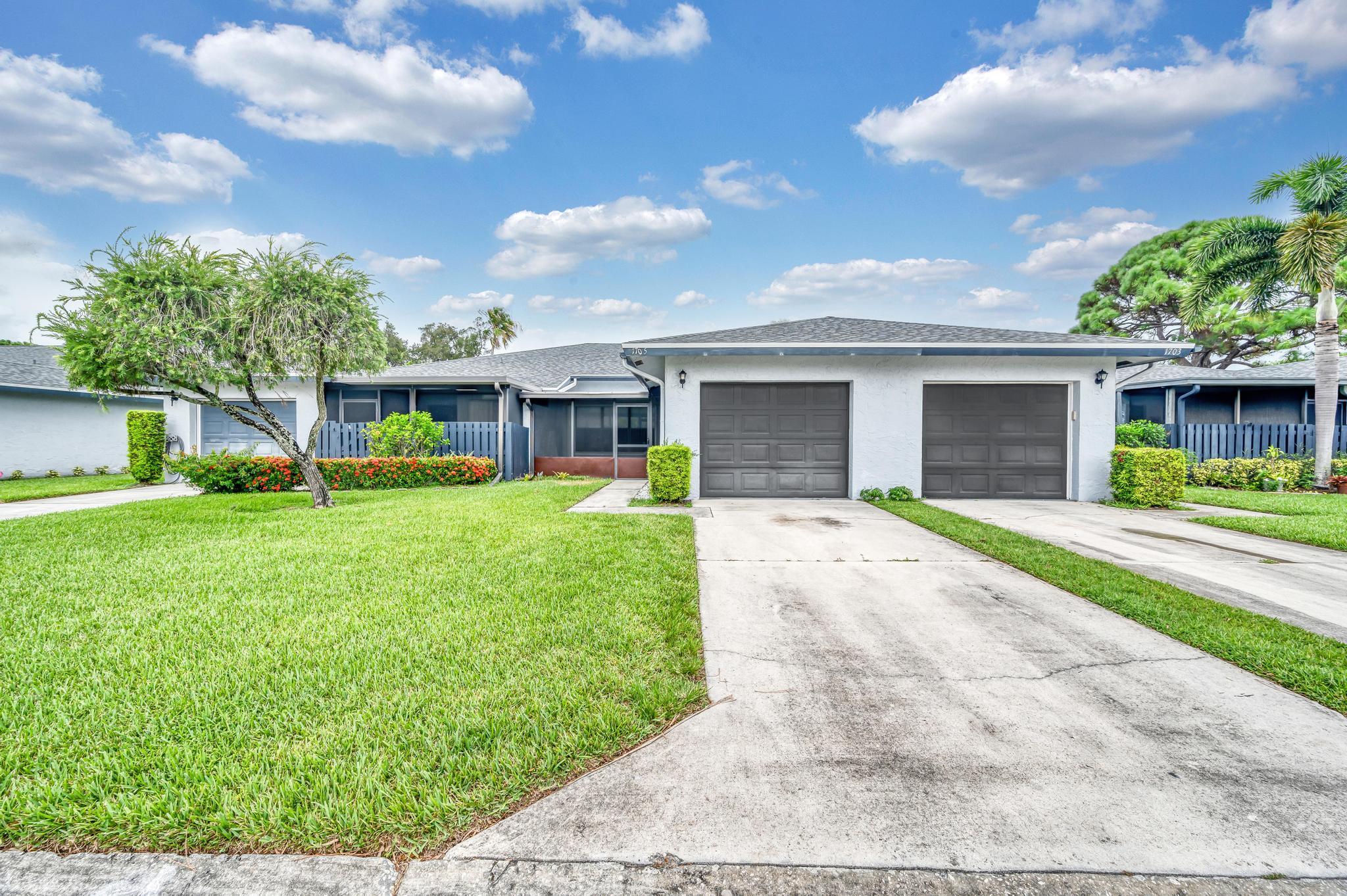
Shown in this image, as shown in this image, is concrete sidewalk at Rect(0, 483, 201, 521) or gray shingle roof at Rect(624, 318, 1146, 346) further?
gray shingle roof at Rect(624, 318, 1146, 346)

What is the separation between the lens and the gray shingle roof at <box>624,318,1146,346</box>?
29.5 feet

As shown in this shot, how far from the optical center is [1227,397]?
1552 cm

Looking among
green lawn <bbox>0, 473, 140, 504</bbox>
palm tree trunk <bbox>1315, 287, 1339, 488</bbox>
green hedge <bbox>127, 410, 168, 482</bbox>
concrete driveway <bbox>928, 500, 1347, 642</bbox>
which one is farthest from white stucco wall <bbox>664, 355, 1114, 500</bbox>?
green hedge <bbox>127, 410, 168, 482</bbox>

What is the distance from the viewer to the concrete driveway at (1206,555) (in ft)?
12.6

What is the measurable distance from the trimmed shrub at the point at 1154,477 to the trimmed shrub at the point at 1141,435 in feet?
7.15

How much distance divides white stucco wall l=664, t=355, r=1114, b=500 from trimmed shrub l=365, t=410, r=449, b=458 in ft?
19.3

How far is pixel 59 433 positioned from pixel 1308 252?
98.0 feet

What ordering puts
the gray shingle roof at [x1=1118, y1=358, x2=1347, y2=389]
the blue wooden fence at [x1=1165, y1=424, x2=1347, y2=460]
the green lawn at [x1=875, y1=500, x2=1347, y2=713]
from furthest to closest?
1. the gray shingle roof at [x1=1118, y1=358, x2=1347, y2=389]
2. the blue wooden fence at [x1=1165, y1=424, x2=1347, y2=460]
3. the green lawn at [x1=875, y1=500, x2=1347, y2=713]

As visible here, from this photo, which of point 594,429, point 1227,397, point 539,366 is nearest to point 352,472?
point 594,429

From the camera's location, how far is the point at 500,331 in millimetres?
32219

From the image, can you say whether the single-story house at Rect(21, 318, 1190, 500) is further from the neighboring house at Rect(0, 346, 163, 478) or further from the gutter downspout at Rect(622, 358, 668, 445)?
the neighboring house at Rect(0, 346, 163, 478)

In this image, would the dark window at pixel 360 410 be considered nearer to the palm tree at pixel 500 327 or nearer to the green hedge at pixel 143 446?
the green hedge at pixel 143 446

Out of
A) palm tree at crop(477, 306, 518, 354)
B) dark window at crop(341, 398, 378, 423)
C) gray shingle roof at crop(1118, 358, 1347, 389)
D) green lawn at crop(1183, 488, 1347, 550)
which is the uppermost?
palm tree at crop(477, 306, 518, 354)

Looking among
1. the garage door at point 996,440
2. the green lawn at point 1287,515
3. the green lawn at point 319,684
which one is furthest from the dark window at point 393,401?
the green lawn at point 1287,515
